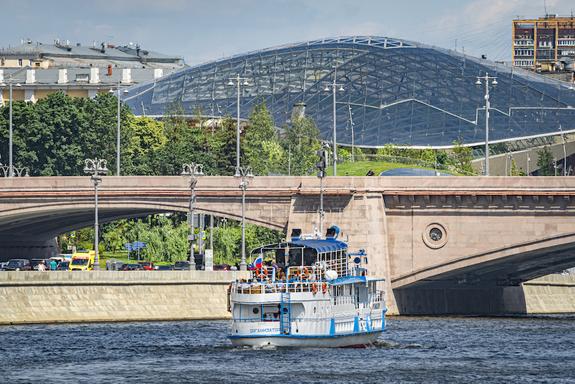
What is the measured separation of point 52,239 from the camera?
157 m

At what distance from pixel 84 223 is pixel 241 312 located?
5340 centimetres

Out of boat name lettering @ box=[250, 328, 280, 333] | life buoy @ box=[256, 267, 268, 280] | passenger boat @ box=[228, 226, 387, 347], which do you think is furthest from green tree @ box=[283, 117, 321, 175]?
boat name lettering @ box=[250, 328, 280, 333]

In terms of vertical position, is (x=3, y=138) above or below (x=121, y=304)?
above

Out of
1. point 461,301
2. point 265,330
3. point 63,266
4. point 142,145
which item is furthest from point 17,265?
point 142,145

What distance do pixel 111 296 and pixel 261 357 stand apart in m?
26.6

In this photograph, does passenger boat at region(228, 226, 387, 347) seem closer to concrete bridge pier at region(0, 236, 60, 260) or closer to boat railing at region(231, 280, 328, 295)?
boat railing at region(231, 280, 328, 295)

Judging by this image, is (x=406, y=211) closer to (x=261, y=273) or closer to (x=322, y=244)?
(x=322, y=244)

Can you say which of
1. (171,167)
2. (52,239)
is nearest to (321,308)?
(52,239)

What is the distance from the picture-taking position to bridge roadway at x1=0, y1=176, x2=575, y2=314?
11912cm

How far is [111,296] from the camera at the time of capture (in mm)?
113750

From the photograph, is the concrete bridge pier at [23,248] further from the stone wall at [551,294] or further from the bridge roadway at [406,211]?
the stone wall at [551,294]

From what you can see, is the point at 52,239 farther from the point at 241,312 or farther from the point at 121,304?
the point at 241,312

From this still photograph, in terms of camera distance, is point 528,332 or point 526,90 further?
point 526,90

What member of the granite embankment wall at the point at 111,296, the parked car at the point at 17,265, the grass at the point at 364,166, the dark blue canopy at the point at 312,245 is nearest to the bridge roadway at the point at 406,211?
the parked car at the point at 17,265
